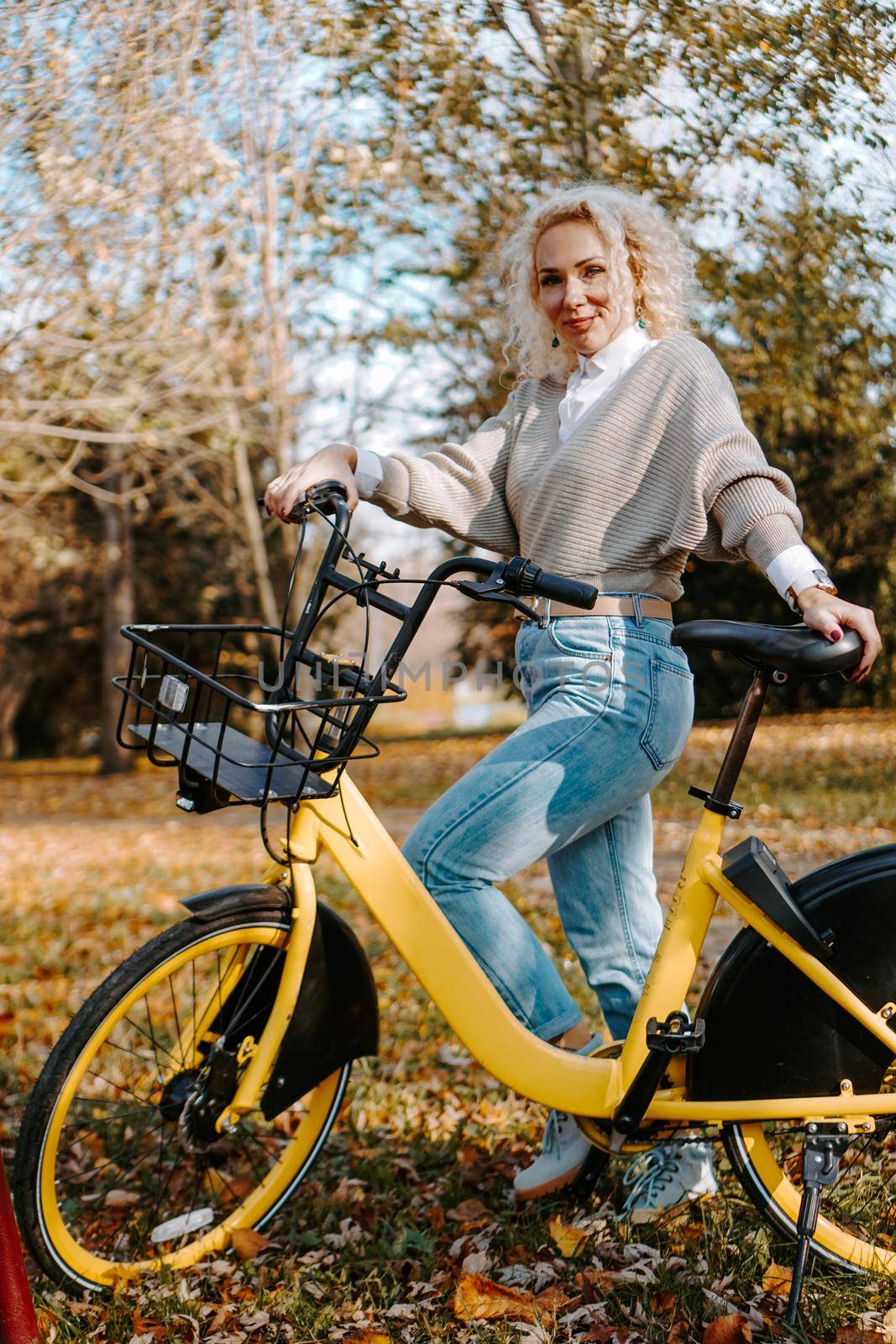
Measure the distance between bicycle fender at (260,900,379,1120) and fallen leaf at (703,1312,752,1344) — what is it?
860mm

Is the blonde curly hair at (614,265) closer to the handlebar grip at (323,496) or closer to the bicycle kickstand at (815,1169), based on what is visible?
the handlebar grip at (323,496)

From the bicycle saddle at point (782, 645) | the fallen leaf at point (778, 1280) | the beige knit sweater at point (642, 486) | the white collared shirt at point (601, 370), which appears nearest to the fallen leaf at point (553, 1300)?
the fallen leaf at point (778, 1280)

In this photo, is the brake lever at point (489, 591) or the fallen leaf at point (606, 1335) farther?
the fallen leaf at point (606, 1335)

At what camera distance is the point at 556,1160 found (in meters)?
2.52

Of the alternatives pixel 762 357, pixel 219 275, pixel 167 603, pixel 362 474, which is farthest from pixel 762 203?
pixel 167 603

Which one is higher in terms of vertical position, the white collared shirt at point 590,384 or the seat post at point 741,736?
the white collared shirt at point 590,384

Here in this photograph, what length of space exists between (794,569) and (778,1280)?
1384 mm

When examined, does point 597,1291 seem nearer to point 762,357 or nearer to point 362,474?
point 362,474

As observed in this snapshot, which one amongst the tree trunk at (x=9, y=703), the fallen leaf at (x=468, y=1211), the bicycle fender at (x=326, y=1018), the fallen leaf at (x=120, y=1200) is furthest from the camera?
the tree trunk at (x=9, y=703)

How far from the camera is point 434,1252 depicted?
8.21ft

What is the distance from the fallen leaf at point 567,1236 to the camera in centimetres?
244

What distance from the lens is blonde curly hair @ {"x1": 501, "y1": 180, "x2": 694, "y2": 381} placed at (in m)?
2.41

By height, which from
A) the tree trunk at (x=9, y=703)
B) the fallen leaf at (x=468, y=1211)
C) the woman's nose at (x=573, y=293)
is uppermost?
the woman's nose at (x=573, y=293)

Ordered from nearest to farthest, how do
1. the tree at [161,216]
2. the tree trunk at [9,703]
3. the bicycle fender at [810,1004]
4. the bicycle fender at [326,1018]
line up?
1. the bicycle fender at [810,1004]
2. the bicycle fender at [326,1018]
3. the tree at [161,216]
4. the tree trunk at [9,703]
